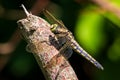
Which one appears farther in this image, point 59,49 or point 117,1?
point 117,1

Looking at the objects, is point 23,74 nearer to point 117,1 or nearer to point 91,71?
point 91,71

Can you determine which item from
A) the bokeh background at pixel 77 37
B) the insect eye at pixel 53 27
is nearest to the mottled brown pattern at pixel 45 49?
the insect eye at pixel 53 27

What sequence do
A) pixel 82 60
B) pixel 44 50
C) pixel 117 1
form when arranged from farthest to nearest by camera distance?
pixel 82 60 < pixel 117 1 < pixel 44 50

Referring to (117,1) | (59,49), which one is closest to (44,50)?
(59,49)

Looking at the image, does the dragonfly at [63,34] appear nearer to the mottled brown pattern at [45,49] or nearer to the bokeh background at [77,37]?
the mottled brown pattern at [45,49]

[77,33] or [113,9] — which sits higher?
[113,9]

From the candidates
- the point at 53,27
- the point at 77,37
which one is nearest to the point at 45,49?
the point at 53,27

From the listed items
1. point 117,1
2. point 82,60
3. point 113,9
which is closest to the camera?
point 113,9

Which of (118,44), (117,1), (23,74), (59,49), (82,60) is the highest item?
(59,49)

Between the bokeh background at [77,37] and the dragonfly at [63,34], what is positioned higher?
the dragonfly at [63,34]
